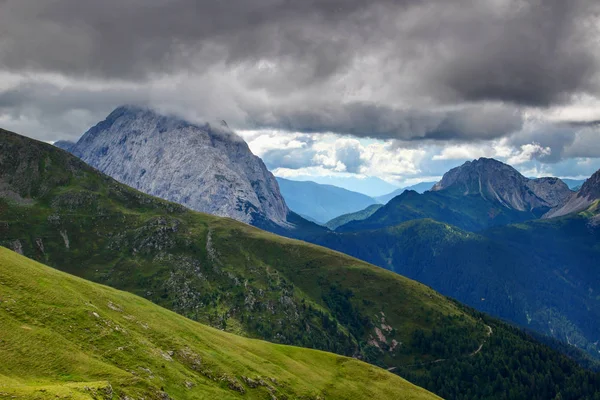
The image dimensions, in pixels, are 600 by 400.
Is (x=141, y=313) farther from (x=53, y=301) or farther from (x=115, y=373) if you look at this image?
(x=115, y=373)

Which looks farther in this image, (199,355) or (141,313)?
(141,313)

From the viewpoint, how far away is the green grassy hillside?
6844 centimetres

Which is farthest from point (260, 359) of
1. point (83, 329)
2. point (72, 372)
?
point (72, 372)

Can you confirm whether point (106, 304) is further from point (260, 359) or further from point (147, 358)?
point (260, 359)

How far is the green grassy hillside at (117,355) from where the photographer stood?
68438mm

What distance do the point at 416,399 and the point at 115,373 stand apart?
98481 mm

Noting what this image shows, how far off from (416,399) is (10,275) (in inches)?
4588

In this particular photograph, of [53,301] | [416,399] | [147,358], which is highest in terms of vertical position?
[53,301]

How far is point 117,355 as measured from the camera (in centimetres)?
8200

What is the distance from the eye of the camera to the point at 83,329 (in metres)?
84.3

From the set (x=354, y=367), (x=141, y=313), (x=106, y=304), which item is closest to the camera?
(x=106, y=304)

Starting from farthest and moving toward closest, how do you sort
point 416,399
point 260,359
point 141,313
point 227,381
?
point 416,399
point 260,359
point 141,313
point 227,381

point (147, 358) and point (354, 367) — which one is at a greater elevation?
point (147, 358)

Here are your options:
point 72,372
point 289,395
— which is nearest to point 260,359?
point 289,395
